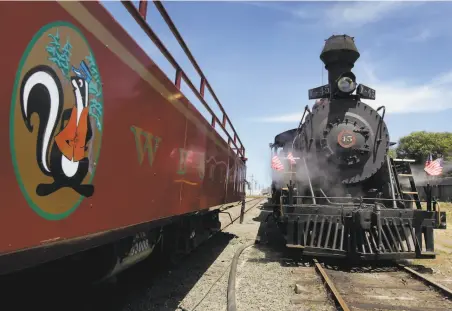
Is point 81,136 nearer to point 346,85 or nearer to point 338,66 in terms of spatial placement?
point 346,85

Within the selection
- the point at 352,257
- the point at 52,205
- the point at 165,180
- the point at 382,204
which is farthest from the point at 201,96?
the point at 382,204

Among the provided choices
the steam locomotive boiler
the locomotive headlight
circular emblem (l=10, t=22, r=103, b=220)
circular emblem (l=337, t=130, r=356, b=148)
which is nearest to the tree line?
the steam locomotive boiler

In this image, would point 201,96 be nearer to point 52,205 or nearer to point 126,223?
point 126,223

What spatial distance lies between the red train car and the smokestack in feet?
23.1

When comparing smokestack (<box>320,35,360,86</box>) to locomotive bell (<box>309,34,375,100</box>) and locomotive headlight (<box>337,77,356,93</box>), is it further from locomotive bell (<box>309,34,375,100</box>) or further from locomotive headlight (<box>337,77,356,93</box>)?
locomotive headlight (<box>337,77,356,93</box>)

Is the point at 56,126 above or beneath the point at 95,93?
beneath

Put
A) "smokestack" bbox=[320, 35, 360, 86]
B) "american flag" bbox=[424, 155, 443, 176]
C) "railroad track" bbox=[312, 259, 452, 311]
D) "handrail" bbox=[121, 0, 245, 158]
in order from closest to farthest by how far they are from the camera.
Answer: "handrail" bbox=[121, 0, 245, 158] < "railroad track" bbox=[312, 259, 452, 311] < "american flag" bbox=[424, 155, 443, 176] < "smokestack" bbox=[320, 35, 360, 86]

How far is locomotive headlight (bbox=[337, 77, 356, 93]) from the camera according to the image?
9066mm

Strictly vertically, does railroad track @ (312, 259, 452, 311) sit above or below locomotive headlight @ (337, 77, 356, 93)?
below

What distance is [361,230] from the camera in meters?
7.47

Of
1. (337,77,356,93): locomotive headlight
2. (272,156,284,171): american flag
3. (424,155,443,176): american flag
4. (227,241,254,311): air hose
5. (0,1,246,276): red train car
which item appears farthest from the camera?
(272,156,284,171): american flag

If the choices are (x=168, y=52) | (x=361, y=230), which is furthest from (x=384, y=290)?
(x=168, y=52)

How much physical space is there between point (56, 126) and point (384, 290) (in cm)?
540

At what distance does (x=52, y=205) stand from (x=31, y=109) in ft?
1.49
